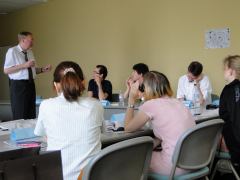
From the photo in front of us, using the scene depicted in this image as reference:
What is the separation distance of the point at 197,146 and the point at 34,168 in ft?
4.18

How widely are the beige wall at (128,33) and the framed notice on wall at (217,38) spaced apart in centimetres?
6

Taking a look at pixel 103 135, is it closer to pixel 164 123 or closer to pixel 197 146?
pixel 164 123

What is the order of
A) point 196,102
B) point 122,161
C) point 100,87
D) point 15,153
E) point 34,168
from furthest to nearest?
point 100,87 → point 196,102 → point 122,161 → point 15,153 → point 34,168

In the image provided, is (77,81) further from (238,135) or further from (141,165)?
(238,135)

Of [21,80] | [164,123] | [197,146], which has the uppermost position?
[21,80]

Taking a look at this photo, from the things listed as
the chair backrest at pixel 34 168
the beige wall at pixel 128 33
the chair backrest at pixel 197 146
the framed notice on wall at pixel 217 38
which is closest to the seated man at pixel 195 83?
the beige wall at pixel 128 33

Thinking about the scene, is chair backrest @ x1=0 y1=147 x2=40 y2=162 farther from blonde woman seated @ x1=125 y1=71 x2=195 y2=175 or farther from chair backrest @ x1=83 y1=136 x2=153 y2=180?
blonde woman seated @ x1=125 y1=71 x2=195 y2=175

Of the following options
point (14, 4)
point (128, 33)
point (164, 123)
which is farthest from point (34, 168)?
point (14, 4)

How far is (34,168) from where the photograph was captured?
3.92 feet

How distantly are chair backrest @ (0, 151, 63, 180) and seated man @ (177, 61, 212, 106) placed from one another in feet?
8.83

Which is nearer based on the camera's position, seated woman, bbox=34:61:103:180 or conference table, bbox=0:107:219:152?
seated woman, bbox=34:61:103:180

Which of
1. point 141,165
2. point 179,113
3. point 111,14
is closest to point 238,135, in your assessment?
point 179,113

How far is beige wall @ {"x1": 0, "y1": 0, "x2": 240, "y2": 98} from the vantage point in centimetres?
486

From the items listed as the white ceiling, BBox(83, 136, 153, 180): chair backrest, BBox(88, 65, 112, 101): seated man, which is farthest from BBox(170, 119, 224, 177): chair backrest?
the white ceiling
